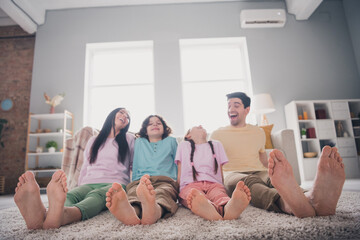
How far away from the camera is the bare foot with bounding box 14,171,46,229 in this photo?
37.1 inches

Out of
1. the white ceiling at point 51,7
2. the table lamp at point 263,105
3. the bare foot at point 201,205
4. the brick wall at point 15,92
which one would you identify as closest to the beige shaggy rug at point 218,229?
the bare foot at point 201,205

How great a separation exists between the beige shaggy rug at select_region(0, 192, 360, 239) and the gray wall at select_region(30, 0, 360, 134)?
3179 millimetres

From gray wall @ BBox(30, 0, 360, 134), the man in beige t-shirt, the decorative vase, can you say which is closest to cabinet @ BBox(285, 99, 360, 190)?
gray wall @ BBox(30, 0, 360, 134)

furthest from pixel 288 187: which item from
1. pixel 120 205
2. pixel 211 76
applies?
pixel 211 76

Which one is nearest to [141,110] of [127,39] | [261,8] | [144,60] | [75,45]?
[144,60]

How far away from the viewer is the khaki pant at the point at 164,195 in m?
1.07

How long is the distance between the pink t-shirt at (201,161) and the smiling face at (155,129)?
24cm

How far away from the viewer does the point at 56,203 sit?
0.94m

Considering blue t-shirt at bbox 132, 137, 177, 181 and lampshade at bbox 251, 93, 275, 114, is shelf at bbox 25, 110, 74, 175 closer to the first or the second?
blue t-shirt at bbox 132, 137, 177, 181

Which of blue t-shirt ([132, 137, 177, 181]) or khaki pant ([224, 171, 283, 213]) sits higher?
blue t-shirt ([132, 137, 177, 181])

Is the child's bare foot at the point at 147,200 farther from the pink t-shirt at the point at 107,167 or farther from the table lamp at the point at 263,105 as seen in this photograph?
the table lamp at the point at 263,105

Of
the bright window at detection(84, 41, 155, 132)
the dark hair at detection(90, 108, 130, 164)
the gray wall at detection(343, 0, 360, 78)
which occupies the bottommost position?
the dark hair at detection(90, 108, 130, 164)

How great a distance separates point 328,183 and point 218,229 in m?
0.50

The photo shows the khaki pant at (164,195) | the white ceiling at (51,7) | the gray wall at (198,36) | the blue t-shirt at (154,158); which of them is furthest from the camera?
the gray wall at (198,36)
